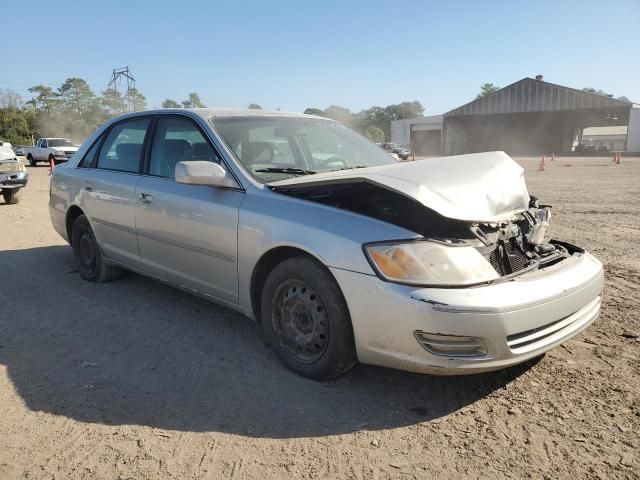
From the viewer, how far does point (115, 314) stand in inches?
166

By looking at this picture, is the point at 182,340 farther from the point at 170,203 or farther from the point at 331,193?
the point at 331,193

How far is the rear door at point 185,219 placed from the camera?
3.43 metres

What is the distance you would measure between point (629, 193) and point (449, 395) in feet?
38.1

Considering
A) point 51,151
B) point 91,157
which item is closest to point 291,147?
point 91,157

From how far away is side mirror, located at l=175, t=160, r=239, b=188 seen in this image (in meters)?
3.30

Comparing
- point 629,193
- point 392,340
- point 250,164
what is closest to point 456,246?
point 392,340

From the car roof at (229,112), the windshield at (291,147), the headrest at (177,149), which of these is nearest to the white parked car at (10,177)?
the car roof at (229,112)

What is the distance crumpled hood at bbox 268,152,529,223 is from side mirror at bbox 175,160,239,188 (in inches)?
13.3

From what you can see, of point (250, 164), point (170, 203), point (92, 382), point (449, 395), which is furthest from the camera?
point (170, 203)

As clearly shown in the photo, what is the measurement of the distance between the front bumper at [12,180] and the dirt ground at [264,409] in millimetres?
8205

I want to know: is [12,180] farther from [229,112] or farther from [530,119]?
[530,119]

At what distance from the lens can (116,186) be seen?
447 cm

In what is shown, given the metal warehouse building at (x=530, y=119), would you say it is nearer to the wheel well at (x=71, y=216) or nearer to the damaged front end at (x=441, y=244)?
the wheel well at (x=71, y=216)

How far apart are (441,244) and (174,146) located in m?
2.43
